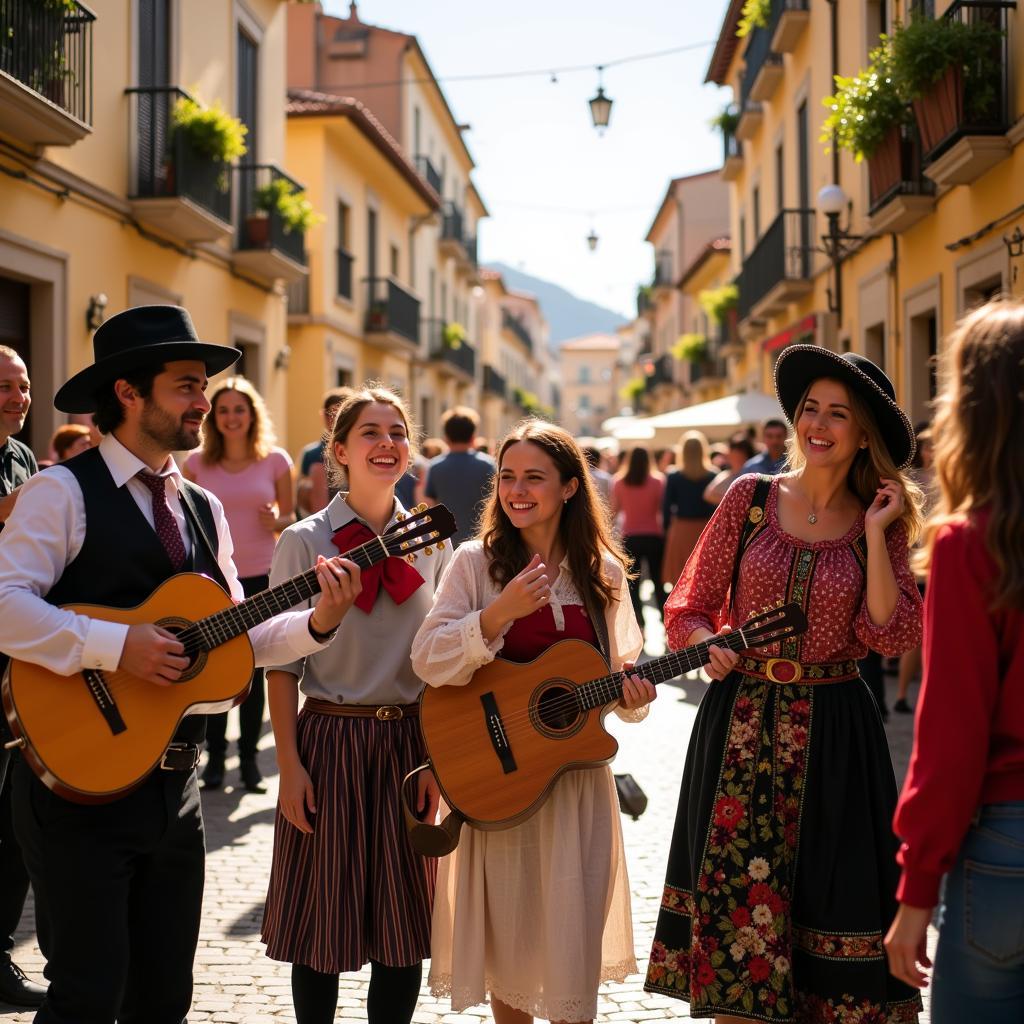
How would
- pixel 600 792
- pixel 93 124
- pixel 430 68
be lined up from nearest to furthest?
1. pixel 600 792
2. pixel 93 124
3. pixel 430 68

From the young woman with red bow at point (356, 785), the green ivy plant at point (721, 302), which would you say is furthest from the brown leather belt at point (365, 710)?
the green ivy plant at point (721, 302)

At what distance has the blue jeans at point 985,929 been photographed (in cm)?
208

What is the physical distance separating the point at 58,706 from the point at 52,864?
38cm

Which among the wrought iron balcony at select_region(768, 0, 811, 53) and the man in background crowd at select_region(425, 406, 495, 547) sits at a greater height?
the wrought iron balcony at select_region(768, 0, 811, 53)

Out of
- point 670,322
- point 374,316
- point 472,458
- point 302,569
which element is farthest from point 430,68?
point 302,569

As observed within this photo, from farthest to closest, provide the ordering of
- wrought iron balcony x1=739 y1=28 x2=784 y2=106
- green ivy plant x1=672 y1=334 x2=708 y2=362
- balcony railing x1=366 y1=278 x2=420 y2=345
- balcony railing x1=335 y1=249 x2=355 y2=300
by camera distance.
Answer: green ivy plant x1=672 y1=334 x2=708 y2=362 < balcony railing x1=366 y1=278 x2=420 y2=345 < balcony railing x1=335 y1=249 x2=355 y2=300 < wrought iron balcony x1=739 y1=28 x2=784 y2=106

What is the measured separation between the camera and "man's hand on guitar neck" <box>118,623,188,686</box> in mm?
3088

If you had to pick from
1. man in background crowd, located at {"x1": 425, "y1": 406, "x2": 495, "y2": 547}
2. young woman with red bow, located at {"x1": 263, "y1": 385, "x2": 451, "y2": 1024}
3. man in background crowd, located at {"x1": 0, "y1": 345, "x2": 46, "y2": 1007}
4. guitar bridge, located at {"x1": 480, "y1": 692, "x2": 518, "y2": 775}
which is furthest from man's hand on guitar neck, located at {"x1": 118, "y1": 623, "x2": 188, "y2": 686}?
man in background crowd, located at {"x1": 425, "y1": 406, "x2": 495, "y2": 547}

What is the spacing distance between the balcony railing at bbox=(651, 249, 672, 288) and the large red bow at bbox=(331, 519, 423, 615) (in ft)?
137

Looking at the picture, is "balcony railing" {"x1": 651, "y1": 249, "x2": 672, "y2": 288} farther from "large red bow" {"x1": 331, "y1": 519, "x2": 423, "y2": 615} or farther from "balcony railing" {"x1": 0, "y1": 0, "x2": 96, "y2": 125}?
"large red bow" {"x1": 331, "y1": 519, "x2": 423, "y2": 615}

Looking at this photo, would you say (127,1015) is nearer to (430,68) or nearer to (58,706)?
(58,706)

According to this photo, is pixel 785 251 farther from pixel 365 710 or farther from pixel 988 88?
pixel 365 710

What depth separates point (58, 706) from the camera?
3.10 meters

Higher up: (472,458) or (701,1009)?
(472,458)
